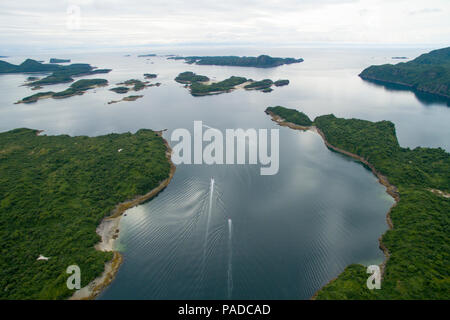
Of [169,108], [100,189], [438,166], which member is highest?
[169,108]

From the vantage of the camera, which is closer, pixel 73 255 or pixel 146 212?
pixel 73 255

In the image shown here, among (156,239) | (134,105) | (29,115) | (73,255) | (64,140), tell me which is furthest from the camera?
(134,105)

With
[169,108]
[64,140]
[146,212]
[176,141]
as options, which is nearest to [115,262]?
[146,212]

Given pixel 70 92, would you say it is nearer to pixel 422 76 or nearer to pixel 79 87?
pixel 79 87

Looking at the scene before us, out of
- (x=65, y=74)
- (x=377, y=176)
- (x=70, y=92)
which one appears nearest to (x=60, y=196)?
(x=377, y=176)

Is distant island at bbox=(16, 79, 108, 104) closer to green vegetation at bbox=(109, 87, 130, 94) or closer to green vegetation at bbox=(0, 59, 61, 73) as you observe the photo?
green vegetation at bbox=(109, 87, 130, 94)

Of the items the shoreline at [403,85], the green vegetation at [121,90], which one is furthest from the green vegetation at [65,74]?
the shoreline at [403,85]

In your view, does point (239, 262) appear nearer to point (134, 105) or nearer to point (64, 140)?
point (64, 140)

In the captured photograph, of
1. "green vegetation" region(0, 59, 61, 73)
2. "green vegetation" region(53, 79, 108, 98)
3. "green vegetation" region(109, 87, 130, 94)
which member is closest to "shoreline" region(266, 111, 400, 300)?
"green vegetation" region(109, 87, 130, 94)
